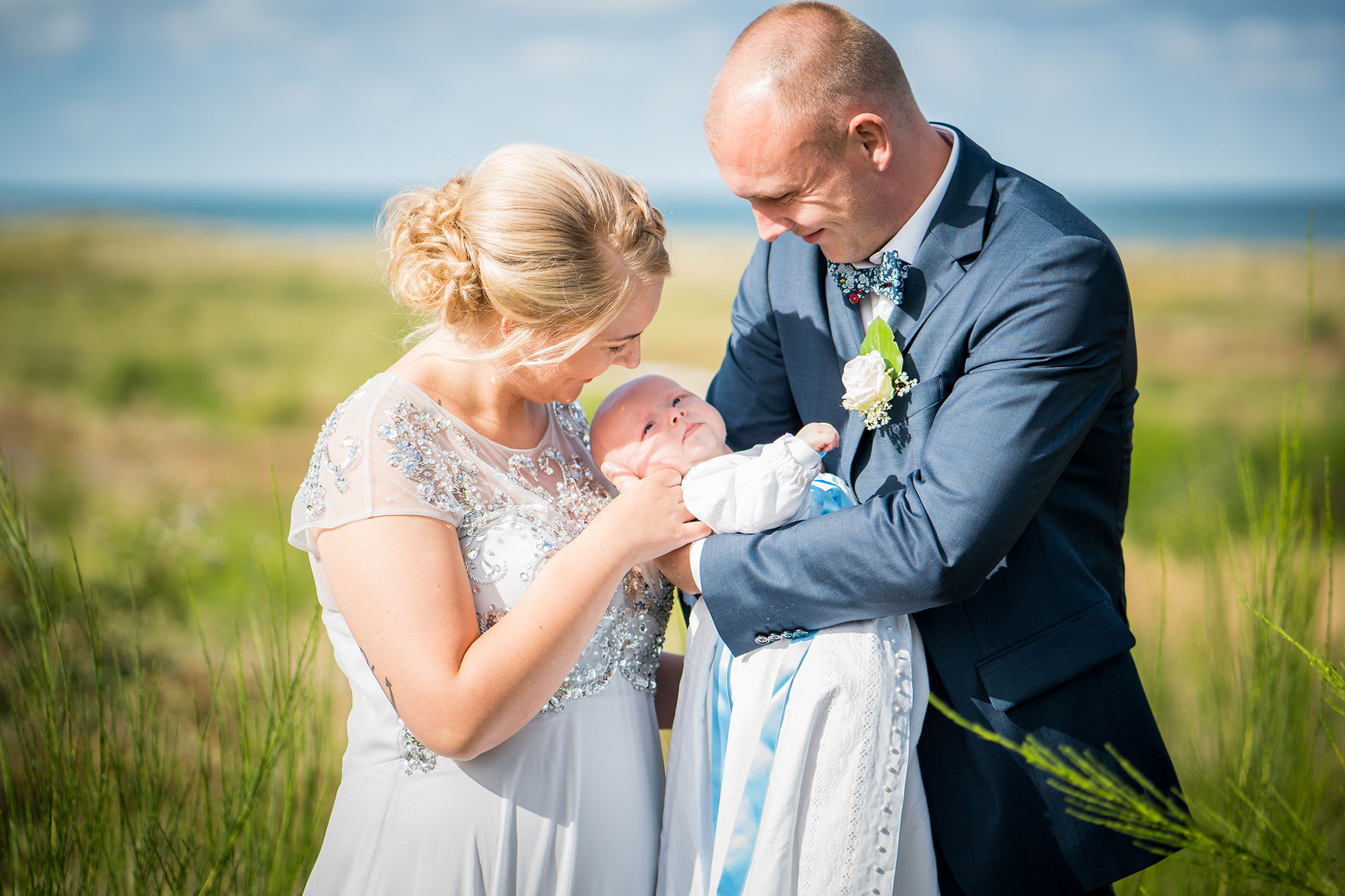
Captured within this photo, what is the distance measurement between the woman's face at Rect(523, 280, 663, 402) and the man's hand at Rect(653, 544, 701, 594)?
1.36 ft

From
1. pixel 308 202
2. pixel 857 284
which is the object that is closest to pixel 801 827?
pixel 857 284

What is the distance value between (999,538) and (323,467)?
1.27 metres

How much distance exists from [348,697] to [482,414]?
4.34 meters

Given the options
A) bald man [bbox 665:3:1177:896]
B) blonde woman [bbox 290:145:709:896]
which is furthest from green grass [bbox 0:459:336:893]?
bald man [bbox 665:3:1177:896]

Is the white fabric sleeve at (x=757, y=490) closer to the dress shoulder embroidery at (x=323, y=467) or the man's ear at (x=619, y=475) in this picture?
the man's ear at (x=619, y=475)

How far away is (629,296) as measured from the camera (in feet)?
6.28

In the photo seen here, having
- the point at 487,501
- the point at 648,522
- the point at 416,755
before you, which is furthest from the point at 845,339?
the point at 416,755

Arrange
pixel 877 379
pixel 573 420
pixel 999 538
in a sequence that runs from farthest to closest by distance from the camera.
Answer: pixel 573 420, pixel 877 379, pixel 999 538

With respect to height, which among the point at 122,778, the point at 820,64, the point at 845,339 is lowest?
the point at 122,778

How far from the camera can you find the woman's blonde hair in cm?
180

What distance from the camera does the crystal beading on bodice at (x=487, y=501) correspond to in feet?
5.42

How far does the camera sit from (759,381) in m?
2.37

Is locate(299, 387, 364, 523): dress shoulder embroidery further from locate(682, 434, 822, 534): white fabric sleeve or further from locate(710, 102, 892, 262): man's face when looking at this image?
locate(710, 102, 892, 262): man's face

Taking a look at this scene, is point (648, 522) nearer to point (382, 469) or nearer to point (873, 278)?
point (382, 469)
